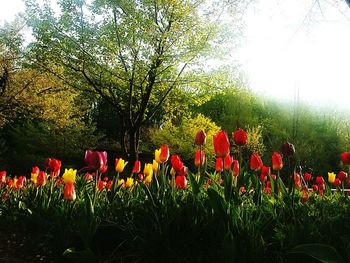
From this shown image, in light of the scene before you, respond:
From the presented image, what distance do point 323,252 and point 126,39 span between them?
44.2 ft

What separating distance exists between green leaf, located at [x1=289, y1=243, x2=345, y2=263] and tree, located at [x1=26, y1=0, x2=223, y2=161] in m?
13.0

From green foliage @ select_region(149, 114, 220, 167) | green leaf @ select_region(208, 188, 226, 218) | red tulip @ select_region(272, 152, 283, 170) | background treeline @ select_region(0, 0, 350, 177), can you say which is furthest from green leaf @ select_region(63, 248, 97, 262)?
green foliage @ select_region(149, 114, 220, 167)

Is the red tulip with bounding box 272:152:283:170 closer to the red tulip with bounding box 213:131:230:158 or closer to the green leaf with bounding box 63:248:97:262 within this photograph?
Result: the red tulip with bounding box 213:131:230:158

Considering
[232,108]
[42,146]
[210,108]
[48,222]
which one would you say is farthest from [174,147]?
[48,222]

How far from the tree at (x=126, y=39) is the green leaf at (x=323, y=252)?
1298 centimetres

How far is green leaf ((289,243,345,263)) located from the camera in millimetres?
1390

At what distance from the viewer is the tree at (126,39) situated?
1436 centimetres

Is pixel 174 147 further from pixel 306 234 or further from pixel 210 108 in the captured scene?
pixel 306 234

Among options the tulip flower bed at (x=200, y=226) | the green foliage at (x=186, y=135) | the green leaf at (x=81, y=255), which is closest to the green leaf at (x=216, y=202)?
the tulip flower bed at (x=200, y=226)

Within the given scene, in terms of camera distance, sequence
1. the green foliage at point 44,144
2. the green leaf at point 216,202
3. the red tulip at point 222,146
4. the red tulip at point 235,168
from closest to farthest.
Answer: the green leaf at point 216,202, the red tulip at point 222,146, the red tulip at point 235,168, the green foliage at point 44,144

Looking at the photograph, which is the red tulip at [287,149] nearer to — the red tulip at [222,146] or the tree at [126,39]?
the red tulip at [222,146]

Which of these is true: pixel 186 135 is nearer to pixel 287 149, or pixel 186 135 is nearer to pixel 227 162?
pixel 227 162

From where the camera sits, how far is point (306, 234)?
2.06 m

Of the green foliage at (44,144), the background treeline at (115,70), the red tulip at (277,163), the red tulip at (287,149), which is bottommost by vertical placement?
the green foliage at (44,144)
